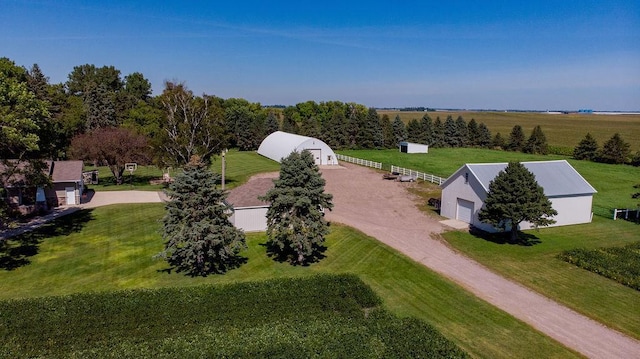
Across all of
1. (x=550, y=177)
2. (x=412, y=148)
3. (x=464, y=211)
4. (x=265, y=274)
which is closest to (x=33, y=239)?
(x=265, y=274)

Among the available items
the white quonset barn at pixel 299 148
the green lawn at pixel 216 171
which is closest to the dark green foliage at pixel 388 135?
the white quonset barn at pixel 299 148

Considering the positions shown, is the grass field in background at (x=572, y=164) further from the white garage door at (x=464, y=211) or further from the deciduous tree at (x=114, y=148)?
the deciduous tree at (x=114, y=148)

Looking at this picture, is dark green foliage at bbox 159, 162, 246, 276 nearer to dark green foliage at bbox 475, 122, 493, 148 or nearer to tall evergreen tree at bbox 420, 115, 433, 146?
tall evergreen tree at bbox 420, 115, 433, 146

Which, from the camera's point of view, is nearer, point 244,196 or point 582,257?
point 582,257

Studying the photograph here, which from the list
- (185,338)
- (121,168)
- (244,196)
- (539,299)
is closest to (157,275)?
(185,338)

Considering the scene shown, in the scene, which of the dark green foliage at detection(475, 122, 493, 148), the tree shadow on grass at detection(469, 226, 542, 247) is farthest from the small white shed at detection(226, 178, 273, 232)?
the dark green foliage at detection(475, 122, 493, 148)

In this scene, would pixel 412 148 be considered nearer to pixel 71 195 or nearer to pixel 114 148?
pixel 114 148

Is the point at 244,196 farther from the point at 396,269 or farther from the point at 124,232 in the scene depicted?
the point at 396,269
